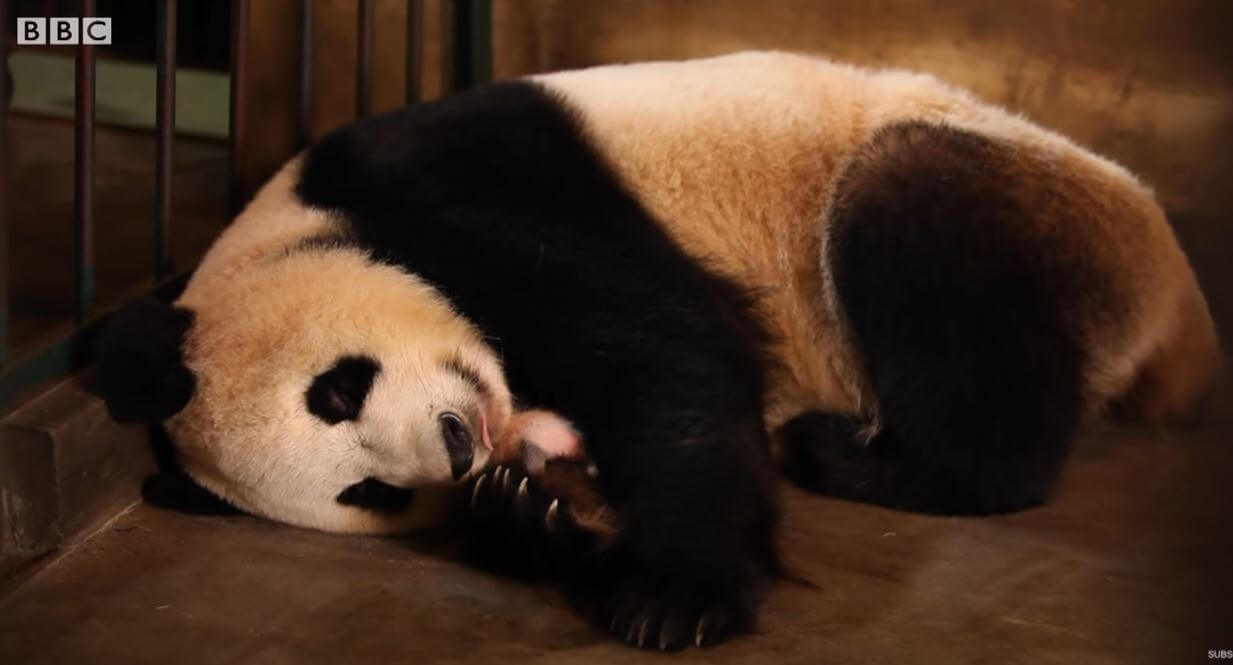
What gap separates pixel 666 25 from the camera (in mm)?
4133

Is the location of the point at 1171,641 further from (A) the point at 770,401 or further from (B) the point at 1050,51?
(B) the point at 1050,51

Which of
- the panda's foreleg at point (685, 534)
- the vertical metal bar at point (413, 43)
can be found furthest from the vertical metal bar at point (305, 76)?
the panda's foreleg at point (685, 534)

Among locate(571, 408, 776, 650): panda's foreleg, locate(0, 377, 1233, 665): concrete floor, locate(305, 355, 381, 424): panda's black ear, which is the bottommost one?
locate(0, 377, 1233, 665): concrete floor

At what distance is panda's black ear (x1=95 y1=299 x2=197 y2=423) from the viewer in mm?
2611

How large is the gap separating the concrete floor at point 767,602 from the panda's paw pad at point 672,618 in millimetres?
28

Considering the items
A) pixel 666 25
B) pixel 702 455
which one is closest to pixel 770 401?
pixel 702 455

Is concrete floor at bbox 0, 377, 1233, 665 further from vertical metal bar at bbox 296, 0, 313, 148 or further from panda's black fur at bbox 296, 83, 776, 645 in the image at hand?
Answer: vertical metal bar at bbox 296, 0, 313, 148

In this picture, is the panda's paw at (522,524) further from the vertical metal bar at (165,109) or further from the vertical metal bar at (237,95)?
the vertical metal bar at (237,95)

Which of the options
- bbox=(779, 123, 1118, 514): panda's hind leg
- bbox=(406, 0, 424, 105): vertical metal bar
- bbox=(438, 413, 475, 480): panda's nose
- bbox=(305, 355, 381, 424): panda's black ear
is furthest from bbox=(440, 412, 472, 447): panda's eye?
bbox=(406, 0, 424, 105): vertical metal bar

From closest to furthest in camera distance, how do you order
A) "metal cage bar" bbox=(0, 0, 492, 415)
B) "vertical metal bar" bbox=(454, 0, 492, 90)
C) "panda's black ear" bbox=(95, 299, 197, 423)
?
"panda's black ear" bbox=(95, 299, 197, 423) → "metal cage bar" bbox=(0, 0, 492, 415) → "vertical metal bar" bbox=(454, 0, 492, 90)

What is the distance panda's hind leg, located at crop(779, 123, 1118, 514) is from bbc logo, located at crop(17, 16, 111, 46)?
1549mm

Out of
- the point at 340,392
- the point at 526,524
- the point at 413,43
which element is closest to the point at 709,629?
the point at 526,524

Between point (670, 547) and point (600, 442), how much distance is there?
294mm

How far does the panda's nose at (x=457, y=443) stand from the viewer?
2.64m
